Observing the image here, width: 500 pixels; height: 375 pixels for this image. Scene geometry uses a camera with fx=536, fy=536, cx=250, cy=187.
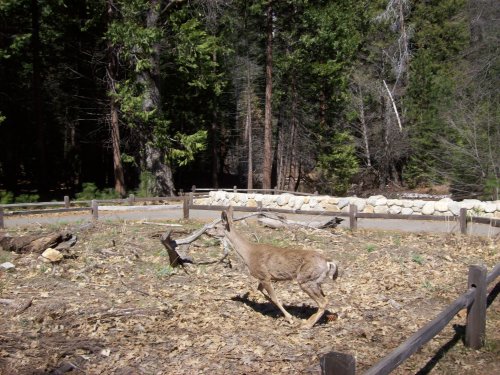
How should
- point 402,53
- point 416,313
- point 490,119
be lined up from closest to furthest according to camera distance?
1. point 416,313
2. point 490,119
3. point 402,53

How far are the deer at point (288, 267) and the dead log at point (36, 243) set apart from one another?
5.00m

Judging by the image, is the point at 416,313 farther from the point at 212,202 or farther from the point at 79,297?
the point at 212,202

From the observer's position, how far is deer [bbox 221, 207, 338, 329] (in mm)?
6676

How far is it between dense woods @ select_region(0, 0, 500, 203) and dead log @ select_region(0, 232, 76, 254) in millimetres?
13336

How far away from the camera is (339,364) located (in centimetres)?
335

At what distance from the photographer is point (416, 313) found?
749 centimetres

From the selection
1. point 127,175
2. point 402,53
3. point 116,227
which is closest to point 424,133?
point 402,53

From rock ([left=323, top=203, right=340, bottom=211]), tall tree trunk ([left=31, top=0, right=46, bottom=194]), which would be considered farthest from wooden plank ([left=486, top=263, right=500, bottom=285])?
tall tree trunk ([left=31, top=0, right=46, bottom=194])

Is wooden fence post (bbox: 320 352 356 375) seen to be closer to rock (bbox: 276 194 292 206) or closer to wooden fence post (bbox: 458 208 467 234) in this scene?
wooden fence post (bbox: 458 208 467 234)

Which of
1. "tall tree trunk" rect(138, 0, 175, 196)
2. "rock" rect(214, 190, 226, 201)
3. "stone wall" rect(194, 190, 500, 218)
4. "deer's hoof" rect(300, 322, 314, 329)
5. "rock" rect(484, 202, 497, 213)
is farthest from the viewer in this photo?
"tall tree trunk" rect(138, 0, 175, 196)

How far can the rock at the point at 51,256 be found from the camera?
9914 mm

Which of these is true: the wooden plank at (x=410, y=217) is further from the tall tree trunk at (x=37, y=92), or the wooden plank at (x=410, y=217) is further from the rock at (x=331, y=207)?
the tall tree trunk at (x=37, y=92)

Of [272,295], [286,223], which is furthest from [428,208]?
[272,295]

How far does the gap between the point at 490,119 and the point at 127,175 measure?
2185 centimetres
